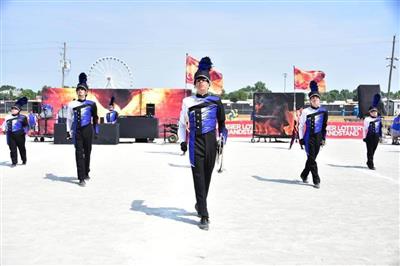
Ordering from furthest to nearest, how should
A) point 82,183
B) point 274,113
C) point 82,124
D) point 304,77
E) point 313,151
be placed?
point 304,77, point 274,113, point 82,124, point 313,151, point 82,183

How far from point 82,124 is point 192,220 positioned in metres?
4.87

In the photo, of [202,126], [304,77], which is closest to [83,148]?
[202,126]

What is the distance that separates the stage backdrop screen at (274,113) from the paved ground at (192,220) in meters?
18.0

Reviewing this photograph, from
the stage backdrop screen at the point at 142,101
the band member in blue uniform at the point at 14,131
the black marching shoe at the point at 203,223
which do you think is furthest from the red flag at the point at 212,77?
the black marching shoe at the point at 203,223

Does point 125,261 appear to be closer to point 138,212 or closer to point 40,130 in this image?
point 138,212

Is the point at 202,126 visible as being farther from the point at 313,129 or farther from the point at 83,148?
the point at 83,148

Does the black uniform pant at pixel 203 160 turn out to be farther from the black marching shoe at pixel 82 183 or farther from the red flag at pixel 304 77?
the red flag at pixel 304 77

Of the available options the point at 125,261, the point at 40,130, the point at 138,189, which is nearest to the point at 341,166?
the point at 138,189

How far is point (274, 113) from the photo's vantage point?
30469mm

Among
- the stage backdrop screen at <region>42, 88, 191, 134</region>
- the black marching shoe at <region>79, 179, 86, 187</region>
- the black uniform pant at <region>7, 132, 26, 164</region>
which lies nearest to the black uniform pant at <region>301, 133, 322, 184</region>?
the black marching shoe at <region>79, 179, 86, 187</region>

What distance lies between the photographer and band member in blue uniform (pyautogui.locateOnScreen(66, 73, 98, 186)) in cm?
1066

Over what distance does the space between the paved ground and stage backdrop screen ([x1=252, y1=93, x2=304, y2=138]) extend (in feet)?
59.1

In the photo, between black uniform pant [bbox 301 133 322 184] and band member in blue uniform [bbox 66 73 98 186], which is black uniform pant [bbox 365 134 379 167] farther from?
band member in blue uniform [bbox 66 73 98 186]

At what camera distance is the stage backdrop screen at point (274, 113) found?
30.2 m
